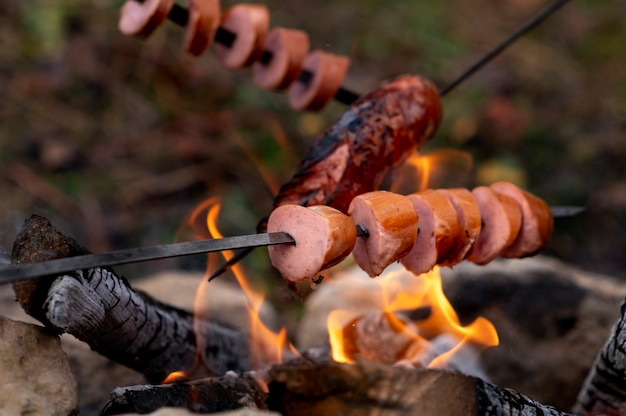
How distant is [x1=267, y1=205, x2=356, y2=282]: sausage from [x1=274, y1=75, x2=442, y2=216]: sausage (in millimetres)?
383

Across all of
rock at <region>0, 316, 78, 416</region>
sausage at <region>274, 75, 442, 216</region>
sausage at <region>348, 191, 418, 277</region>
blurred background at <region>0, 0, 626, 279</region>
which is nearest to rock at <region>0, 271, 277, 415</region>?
sausage at <region>274, 75, 442, 216</region>

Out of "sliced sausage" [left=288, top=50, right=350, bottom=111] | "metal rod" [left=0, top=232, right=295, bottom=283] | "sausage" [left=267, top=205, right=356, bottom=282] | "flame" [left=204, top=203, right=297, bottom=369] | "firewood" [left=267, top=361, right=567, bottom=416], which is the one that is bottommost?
"flame" [left=204, top=203, right=297, bottom=369]

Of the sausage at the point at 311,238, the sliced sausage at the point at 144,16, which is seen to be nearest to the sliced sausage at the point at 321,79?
the sliced sausage at the point at 144,16

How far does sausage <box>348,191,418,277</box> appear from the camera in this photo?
189cm

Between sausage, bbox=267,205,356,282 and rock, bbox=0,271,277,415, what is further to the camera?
rock, bbox=0,271,277,415

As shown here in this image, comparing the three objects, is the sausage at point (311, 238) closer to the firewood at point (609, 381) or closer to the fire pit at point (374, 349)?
the fire pit at point (374, 349)

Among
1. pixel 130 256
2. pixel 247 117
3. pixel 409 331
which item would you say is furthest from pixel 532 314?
pixel 247 117

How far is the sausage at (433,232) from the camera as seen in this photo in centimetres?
204

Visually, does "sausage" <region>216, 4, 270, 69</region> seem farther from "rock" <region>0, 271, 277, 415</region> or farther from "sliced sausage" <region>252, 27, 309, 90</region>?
"rock" <region>0, 271, 277, 415</region>

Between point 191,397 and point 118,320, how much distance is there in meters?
0.35

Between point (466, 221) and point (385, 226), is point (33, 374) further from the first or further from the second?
point (466, 221)

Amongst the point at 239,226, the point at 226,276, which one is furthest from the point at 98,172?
the point at 226,276

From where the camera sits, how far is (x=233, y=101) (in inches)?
239

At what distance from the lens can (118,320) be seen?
1948 mm
